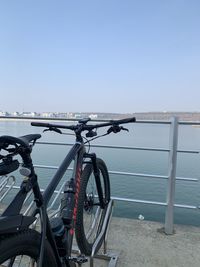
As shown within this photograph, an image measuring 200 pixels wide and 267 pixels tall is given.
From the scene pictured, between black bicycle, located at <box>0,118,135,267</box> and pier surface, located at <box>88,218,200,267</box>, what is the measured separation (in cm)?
28

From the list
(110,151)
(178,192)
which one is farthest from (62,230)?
(110,151)

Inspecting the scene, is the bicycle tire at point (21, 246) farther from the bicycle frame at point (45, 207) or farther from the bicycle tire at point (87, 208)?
the bicycle tire at point (87, 208)

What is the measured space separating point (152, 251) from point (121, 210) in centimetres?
273

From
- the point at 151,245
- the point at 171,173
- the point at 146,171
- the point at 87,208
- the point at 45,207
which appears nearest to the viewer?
the point at 45,207

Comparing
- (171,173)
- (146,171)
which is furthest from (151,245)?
(146,171)

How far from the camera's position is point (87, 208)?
200 centimetres

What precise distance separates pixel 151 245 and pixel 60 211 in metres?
1.00

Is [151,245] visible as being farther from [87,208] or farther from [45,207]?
[45,207]

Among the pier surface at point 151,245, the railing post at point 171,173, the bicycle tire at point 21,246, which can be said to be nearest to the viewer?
the bicycle tire at point 21,246

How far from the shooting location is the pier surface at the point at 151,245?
2039mm

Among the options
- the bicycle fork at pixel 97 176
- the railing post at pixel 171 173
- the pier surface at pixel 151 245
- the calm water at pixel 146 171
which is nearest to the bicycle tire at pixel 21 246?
the bicycle fork at pixel 97 176

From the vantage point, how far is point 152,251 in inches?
85.7

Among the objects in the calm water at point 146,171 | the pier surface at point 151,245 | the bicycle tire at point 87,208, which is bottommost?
the calm water at point 146,171

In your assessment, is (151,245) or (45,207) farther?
(151,245)
